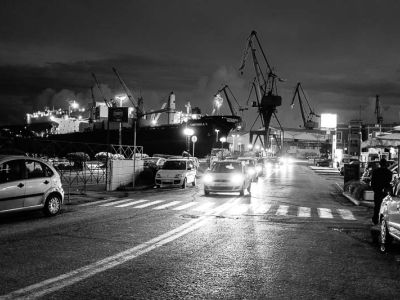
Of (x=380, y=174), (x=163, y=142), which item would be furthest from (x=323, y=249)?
(x=163, y=142)

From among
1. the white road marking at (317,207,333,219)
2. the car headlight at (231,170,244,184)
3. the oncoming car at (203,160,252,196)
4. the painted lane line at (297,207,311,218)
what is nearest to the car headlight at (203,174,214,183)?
the oncoming car at (203,160,252,196)

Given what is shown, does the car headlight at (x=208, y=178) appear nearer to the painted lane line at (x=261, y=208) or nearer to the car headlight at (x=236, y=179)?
the car headlight at (x=236, y=179)

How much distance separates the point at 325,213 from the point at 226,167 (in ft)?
25.1

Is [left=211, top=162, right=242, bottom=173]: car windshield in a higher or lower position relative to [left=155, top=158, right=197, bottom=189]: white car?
higher

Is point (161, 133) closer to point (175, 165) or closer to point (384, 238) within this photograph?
point (175, 165)

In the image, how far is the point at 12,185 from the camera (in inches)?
443

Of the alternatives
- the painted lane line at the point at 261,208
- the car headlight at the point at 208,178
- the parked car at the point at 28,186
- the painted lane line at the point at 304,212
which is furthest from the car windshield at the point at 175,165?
the parked car at the point at 28,186

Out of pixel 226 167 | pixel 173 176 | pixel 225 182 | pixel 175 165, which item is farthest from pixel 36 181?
pixel 175 165

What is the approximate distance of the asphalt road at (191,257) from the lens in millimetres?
5656

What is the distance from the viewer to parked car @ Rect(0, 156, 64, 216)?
11.2 m

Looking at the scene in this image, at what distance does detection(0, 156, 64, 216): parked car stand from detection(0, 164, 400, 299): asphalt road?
1.46 ft

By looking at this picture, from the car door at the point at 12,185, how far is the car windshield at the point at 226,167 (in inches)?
453

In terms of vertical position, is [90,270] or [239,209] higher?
[90,270]

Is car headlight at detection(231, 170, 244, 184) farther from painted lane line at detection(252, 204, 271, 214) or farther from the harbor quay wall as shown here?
the harbor quay wall
